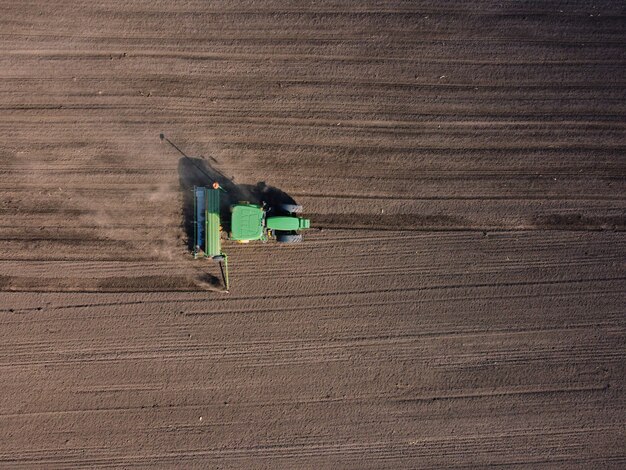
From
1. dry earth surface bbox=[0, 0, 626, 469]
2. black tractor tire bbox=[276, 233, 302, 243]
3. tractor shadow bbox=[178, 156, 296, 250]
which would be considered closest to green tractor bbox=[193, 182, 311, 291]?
black tractor tire bbox=[276, 233, 302, 243]

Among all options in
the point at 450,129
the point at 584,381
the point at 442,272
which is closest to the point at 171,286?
the point at 442,272

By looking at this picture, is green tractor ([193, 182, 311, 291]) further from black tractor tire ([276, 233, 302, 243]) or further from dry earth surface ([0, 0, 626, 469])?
dry earth surface ([0, 0, 626, 469])

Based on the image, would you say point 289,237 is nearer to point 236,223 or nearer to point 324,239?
point 324,239

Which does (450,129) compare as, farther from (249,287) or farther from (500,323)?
(249,287)

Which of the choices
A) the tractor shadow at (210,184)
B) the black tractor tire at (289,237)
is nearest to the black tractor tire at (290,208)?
the tractor shadow at (210,184)

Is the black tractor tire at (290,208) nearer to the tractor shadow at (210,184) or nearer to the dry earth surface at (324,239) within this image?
the tractor shadow at (210,184)
